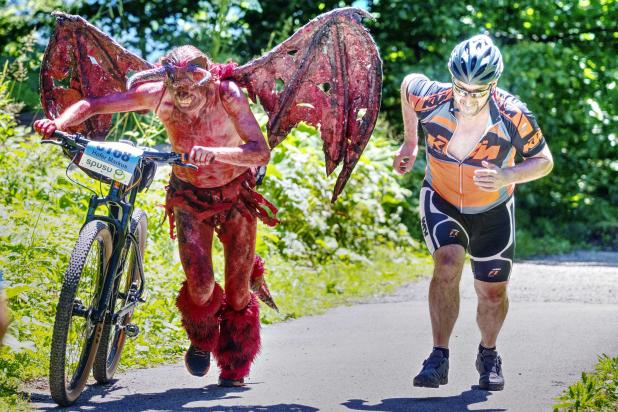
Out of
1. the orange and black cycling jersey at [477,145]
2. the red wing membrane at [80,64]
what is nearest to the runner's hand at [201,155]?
the red wing membrane at [80,64]

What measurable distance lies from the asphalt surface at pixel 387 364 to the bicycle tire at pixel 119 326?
113mm

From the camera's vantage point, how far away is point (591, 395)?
18.5 ft

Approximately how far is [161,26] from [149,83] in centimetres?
1158

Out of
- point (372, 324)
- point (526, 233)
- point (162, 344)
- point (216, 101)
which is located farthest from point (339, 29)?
point (526, 233)

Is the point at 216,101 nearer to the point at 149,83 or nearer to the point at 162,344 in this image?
the point at 149,83

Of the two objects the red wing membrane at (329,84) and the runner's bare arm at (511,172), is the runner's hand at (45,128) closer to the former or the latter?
the red wing membrane at (329,84)

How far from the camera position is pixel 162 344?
24.4ft

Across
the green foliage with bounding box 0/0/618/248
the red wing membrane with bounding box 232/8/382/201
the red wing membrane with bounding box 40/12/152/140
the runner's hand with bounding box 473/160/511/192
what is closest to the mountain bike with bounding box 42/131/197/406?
the red wing membrane with bounding box 40/12/152/140

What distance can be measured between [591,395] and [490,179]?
114 cm

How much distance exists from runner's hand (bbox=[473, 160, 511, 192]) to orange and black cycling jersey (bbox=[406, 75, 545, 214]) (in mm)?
317

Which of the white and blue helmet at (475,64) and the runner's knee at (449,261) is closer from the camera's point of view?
the white and blue helmet at (475,64)

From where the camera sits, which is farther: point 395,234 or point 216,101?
point 395,234

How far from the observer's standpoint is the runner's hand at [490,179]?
582 cm

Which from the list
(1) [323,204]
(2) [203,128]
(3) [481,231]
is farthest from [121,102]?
(1) [323,204]
